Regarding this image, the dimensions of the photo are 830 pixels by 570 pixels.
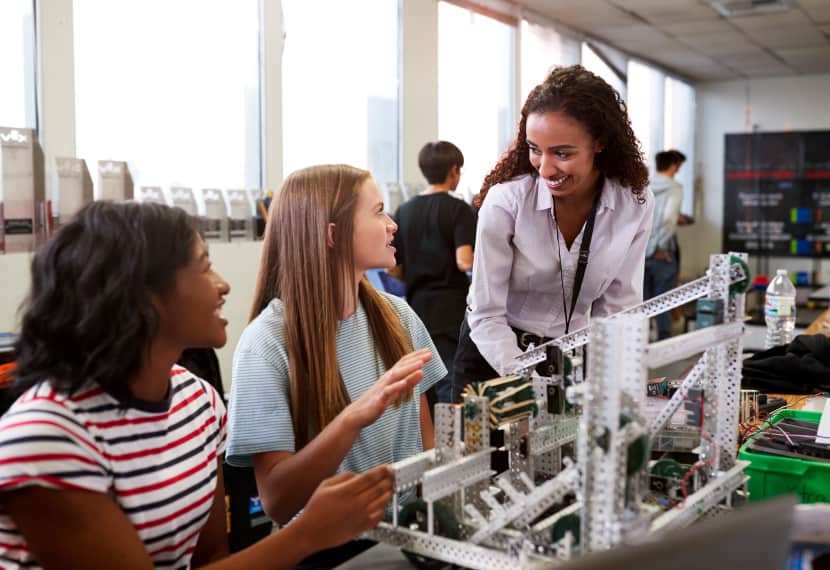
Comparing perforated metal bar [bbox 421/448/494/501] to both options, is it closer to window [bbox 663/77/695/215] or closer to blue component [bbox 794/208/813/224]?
window [bbox 663/77/695/215]

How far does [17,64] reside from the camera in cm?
312

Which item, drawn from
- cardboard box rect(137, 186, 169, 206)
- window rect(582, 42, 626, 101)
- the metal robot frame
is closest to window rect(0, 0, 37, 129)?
cardboard box rect(137, 186, 169, 206)

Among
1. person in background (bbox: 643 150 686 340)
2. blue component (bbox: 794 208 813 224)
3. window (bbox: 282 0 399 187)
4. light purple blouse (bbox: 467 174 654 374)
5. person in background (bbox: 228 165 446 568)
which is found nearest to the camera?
person in background (bbox: 228 165 446 568)

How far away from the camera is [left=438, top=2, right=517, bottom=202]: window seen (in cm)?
562

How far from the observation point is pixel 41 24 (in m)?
3.13

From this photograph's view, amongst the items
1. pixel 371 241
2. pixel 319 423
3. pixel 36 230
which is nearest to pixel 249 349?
pixel 319 423

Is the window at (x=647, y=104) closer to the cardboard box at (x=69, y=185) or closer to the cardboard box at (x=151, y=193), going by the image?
the cardboard box at (x=151, y=193)

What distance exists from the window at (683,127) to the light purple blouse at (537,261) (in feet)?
25.8

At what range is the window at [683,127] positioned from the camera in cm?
984


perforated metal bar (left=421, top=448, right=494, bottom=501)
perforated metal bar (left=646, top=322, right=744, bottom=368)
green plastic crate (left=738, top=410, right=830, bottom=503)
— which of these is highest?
perforated metal bar (left=646, top=322, right=744, bottom=368)

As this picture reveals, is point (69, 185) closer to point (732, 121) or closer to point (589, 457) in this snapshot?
point (589, 457)

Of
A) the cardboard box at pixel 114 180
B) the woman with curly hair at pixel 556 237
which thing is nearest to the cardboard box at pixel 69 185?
the cardboard box at pixel 114 180

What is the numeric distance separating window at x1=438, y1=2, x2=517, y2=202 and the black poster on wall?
507cm

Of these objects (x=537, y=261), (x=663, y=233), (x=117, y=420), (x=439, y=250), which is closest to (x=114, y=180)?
(x=439, y=250)
